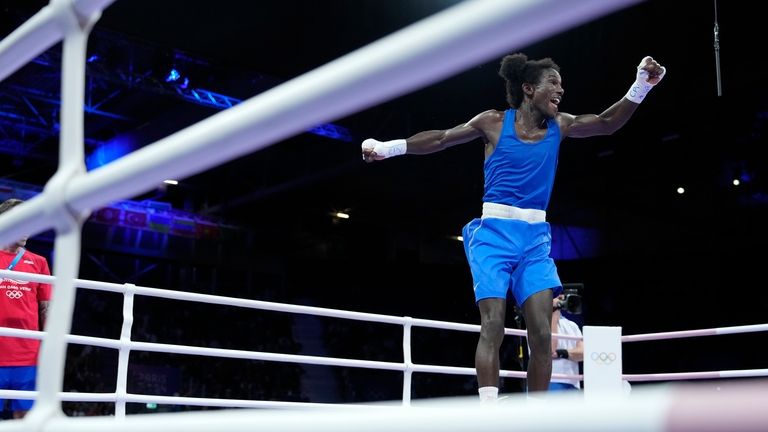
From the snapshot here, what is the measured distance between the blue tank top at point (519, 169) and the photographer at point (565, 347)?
1.49 meters

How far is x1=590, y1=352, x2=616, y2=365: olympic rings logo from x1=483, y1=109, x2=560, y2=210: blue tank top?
1.23 metres

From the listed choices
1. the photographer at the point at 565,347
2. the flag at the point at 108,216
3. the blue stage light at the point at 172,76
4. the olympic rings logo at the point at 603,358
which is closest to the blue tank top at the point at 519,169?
the olympic rings logo at the point at 603,358

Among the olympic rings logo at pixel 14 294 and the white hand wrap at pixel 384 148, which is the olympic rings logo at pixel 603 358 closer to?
the white hand wrap at pixel 384 148

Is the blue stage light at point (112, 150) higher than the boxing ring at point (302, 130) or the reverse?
higher

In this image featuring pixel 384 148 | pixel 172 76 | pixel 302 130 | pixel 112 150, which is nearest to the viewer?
pixel 302 130

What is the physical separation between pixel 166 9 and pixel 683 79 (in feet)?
14.7

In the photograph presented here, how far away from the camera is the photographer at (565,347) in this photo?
4.04 metres

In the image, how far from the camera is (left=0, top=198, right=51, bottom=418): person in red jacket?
135 inches

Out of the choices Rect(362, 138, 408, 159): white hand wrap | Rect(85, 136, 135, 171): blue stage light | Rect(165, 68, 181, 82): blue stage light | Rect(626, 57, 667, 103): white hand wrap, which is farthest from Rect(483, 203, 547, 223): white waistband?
Rect(85, 136, 135, 171): blue stage light

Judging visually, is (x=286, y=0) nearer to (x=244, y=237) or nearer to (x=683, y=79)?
(x=683, y=79)

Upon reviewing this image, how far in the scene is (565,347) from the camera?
433 centimetres

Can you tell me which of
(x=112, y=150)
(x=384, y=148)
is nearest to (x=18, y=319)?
A: (x=384, y=148)

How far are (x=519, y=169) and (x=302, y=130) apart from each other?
2.20 m

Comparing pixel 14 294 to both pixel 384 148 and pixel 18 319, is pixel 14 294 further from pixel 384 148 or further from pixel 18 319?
pixel 384 148
